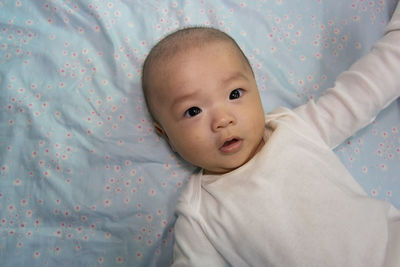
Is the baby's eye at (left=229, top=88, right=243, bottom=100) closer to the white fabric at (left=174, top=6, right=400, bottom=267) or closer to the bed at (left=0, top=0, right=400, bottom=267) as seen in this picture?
the white fabric at (left=174, top=6, right=400, bottom=267)

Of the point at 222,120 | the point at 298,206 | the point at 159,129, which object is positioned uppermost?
the point at 222,120

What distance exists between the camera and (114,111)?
4.47 ft

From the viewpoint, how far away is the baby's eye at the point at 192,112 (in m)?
1.06

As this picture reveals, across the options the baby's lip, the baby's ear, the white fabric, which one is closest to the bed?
the baby's ear

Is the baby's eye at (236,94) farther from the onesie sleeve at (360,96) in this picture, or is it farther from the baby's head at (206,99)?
the onesie sleeve at (360,96)

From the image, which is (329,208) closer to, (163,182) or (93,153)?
(163,182)

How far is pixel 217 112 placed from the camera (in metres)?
1.02

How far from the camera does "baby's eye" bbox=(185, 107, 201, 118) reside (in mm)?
1056

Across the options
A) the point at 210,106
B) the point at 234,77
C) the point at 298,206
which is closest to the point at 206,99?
the point at 210,106

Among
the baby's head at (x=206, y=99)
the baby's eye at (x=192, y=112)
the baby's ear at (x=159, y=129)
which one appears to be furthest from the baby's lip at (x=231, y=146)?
the baby's ear at (x=159, y=129)

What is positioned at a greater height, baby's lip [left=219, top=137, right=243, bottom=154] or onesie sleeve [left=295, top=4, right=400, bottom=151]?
onesie sleeve [left=295, top=4, right=400, bottom=151]

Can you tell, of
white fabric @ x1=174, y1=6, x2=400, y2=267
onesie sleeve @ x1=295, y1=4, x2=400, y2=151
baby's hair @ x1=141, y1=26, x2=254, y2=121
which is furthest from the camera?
onesie sleeve @ x1=295, y1=4, x2=400, y2=151

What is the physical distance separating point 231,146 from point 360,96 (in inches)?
22.7

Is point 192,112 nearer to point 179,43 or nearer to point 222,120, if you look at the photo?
point 222,120
